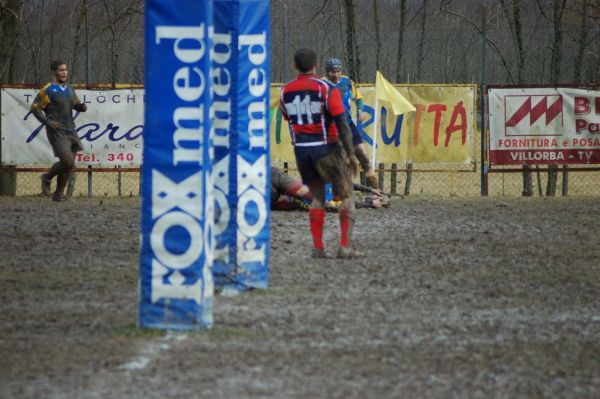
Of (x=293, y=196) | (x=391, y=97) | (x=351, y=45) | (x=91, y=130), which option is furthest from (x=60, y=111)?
(x=351, y=45)

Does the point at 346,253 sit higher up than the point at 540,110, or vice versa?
the point at 540,110

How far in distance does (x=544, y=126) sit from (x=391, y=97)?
288 cm

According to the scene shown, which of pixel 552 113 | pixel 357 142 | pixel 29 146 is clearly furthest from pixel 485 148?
pixel 29 146

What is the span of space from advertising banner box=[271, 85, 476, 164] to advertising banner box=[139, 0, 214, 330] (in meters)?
13.0

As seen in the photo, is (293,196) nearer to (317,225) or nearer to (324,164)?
(317,225)

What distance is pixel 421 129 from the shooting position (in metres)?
20.7

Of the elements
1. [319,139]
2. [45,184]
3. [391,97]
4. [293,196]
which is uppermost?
[391,97]

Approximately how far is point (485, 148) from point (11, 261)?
11556 millimetres

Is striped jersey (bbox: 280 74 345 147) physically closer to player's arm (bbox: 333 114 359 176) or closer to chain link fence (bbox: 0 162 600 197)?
player's arm (bbox: 333 114 359 176)

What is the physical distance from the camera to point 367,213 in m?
17.3

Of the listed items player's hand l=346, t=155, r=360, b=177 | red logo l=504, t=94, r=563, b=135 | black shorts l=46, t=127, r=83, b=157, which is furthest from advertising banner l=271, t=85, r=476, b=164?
player's hand l=346, t=155, r=360, b=177

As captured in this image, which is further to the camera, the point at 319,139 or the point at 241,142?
the point at 319,139

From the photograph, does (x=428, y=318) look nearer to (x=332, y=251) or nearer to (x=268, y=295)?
(x=268, y=295)

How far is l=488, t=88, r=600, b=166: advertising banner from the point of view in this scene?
67.8 ft
